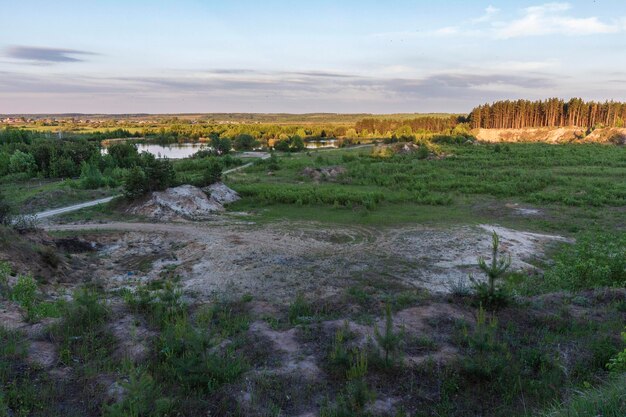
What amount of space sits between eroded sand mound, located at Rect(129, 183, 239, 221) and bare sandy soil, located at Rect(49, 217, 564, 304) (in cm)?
212

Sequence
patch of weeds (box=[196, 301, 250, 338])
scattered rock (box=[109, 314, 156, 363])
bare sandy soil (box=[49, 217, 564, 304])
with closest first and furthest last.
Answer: scattered rock (box=[109, 314, 156, 363]) < patch of weeds (box=[196, 301, 250, 338]) < bare sandy soil (box=[49, 217, 564, 304])

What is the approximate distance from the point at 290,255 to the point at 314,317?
841 cm

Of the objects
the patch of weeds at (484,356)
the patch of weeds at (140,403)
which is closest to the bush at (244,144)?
the patch of weeds at (484,356)

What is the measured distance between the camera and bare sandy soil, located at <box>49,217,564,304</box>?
1580 centimetres

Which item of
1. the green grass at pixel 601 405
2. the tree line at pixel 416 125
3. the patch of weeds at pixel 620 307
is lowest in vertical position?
the patch of weeds at pixel 620 307

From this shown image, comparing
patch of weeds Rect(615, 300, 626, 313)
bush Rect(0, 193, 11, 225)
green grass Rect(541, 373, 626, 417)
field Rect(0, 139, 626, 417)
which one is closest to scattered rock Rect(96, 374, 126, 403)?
field Rect(0, 139, 626, 417)

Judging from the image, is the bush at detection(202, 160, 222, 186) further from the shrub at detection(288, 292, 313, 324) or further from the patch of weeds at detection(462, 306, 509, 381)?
the patch of weeds at detection(462, 306, 509, 381)

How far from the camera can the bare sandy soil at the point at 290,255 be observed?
1580 centimetres

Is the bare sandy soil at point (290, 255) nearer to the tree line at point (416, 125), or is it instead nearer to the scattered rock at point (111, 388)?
the scattered rock at point (111, 388)

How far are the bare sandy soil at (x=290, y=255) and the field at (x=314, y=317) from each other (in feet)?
0.40

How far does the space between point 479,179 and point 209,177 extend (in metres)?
25.2

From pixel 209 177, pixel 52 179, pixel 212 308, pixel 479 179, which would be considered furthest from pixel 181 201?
pixel 52 179

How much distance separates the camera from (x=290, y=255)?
19.3m

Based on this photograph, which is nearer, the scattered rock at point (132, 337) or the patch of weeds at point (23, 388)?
the patch of weeds at point (23, 388)
